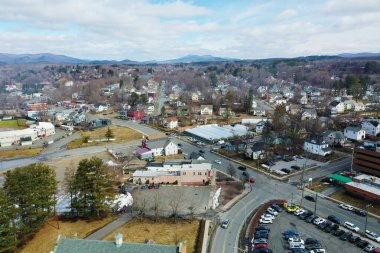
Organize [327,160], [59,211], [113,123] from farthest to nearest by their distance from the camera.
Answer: [113,123], [327,160], [59,211]

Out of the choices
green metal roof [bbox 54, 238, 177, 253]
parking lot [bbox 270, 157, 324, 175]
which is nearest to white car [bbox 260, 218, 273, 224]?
parking lot [bbox 270, 157, 324, 175]

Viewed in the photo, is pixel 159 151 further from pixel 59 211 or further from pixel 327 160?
pixel 327 160

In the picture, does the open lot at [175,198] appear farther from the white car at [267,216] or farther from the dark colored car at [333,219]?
the dark colored car at [333,219]

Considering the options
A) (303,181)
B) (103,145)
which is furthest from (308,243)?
(103,145)

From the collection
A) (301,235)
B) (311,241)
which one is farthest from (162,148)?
(311,241)

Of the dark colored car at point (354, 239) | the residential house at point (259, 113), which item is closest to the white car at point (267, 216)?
the dark colored car at point (354, 239)

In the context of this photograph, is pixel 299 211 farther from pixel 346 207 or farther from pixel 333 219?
pixel 346 207
